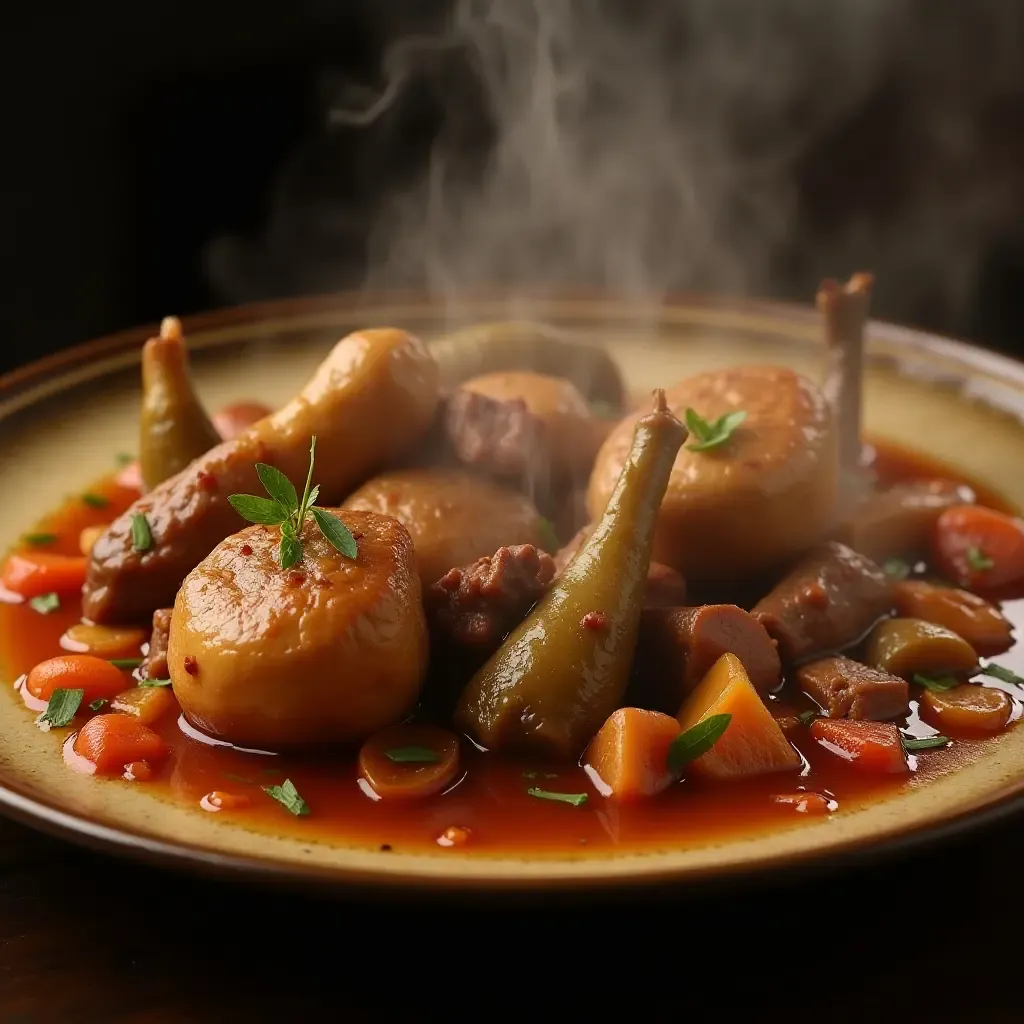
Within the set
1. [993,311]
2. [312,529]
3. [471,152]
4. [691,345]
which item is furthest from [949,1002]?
[993,311]

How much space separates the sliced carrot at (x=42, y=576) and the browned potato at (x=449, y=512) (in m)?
0.83

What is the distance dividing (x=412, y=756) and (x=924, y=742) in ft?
3.77

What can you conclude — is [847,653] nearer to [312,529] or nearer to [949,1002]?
[949,1002]

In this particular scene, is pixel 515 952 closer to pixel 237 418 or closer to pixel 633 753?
pixel 633 753

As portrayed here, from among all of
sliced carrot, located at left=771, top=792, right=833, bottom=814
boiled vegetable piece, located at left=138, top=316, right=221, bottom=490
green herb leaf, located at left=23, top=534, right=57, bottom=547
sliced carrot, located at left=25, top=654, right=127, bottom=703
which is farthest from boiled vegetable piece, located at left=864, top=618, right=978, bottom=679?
green herb leaf, located at left=23, top=534, right=57, bottom=547

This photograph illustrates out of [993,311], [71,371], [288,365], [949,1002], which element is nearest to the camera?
[949,1002]

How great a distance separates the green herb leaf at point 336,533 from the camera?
3.11 m

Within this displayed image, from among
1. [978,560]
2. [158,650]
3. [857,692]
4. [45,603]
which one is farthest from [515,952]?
[978,560]

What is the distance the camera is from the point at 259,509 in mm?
3213

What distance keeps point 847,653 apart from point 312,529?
4.65 ft

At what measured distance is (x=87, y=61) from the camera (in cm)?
736

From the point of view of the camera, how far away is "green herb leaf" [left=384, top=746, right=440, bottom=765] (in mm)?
3033

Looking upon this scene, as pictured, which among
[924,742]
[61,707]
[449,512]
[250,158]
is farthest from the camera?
[250,158]

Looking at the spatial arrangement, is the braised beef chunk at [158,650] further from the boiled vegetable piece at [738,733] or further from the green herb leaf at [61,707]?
the boiled vegetable piece at [738,733]
